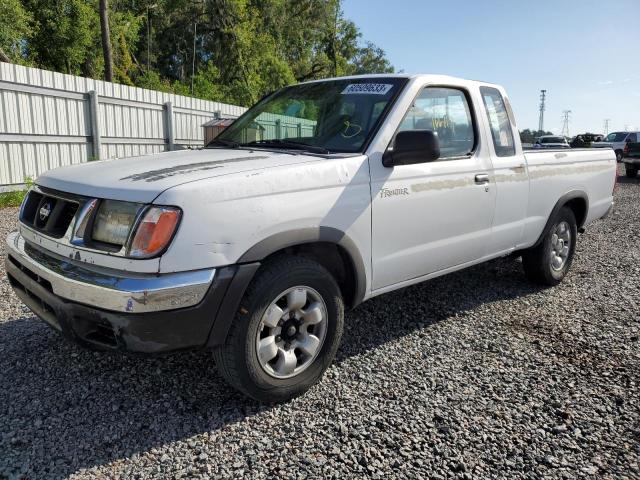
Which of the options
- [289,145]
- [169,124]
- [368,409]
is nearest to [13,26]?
[169,124]

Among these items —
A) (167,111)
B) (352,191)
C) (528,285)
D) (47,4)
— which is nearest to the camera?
(352,191)

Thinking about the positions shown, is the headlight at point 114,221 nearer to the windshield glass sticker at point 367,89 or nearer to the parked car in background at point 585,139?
the windshield glass sticker at point 367,89

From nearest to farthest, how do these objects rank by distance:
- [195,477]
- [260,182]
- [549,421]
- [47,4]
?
1. [195,477]
2. [260,182]
3. [549,421]
4. [47,4]

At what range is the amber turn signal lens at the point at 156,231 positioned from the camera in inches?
89.7

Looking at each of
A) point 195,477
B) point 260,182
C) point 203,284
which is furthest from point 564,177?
point 195,477

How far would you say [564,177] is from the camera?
4.82m

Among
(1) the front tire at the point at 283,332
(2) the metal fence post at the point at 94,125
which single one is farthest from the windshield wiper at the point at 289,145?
(2) the metal fence post at the point at 94,125

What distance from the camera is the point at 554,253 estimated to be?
5.12m

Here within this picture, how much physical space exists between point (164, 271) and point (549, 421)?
2147mm

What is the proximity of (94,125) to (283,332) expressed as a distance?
387 inches

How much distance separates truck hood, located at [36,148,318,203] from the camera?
7.90 feet

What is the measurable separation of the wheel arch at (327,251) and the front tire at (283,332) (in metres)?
Result: 0.12

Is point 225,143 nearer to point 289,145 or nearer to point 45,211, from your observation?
point 289,145

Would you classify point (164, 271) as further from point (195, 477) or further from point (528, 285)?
point (528, 285)
